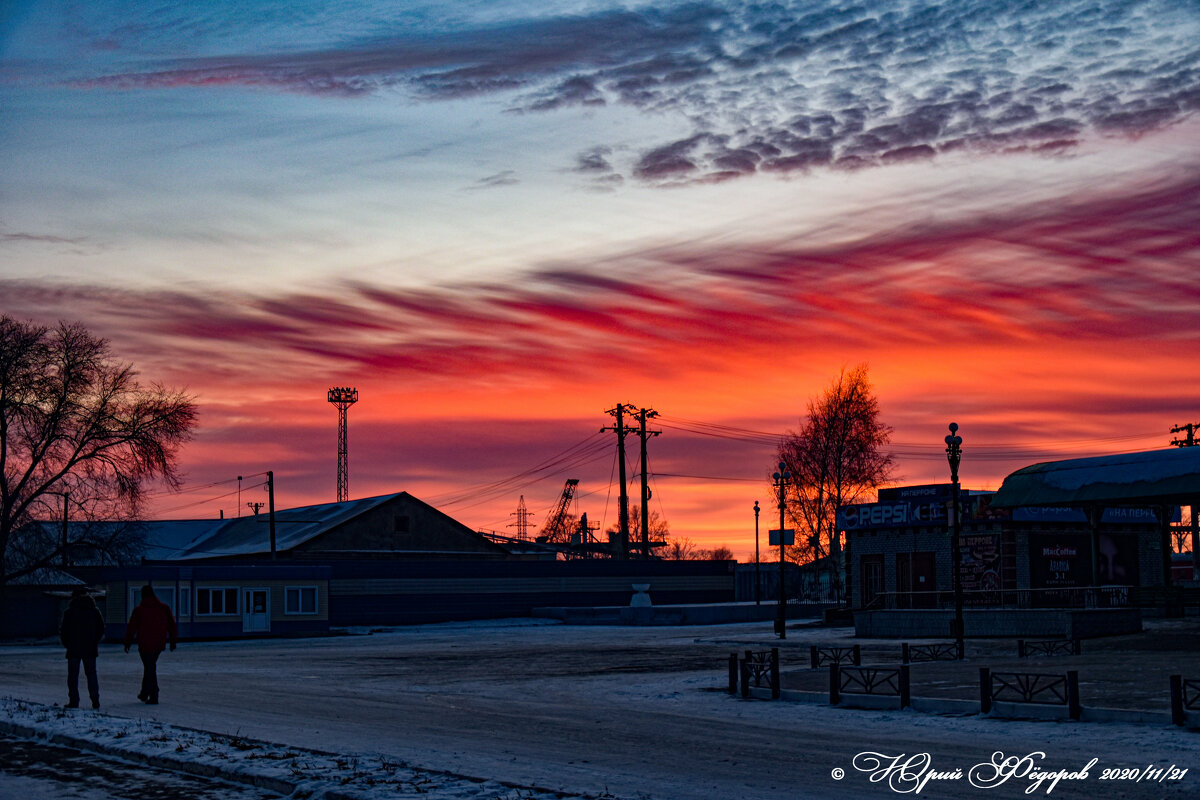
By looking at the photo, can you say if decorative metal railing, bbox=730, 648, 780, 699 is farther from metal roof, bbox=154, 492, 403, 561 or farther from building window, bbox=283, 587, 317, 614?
metal roof, bbox=154, 492, 403, 561

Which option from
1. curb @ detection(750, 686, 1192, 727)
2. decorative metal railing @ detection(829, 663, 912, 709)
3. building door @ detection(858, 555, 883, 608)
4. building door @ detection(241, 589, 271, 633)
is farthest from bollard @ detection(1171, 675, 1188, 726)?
building door @ detection(241, 589, 271, 633)

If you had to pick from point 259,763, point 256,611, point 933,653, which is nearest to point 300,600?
point 256,611

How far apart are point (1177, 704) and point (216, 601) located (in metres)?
47.6

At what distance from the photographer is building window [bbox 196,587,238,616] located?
55562mm

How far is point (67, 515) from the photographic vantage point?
171 feet

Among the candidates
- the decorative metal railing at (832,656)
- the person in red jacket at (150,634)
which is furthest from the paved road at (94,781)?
the decorative metal railing at (832,656)

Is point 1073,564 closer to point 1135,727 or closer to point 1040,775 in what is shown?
point 1135,727

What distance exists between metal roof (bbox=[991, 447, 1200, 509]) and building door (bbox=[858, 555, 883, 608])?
2590 cm

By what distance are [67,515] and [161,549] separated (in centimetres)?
3419

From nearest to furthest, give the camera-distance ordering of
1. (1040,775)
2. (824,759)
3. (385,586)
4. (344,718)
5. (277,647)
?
(1040,775) < (824,759) < (344,718) < (277,647) < (385,586)

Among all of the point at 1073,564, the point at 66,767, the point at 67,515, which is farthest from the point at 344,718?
the point at 1073,564

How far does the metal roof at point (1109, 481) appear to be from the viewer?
2598cm

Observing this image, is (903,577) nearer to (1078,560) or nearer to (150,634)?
(1078,560)

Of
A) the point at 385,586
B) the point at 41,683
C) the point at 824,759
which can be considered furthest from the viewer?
the point at 385,586
